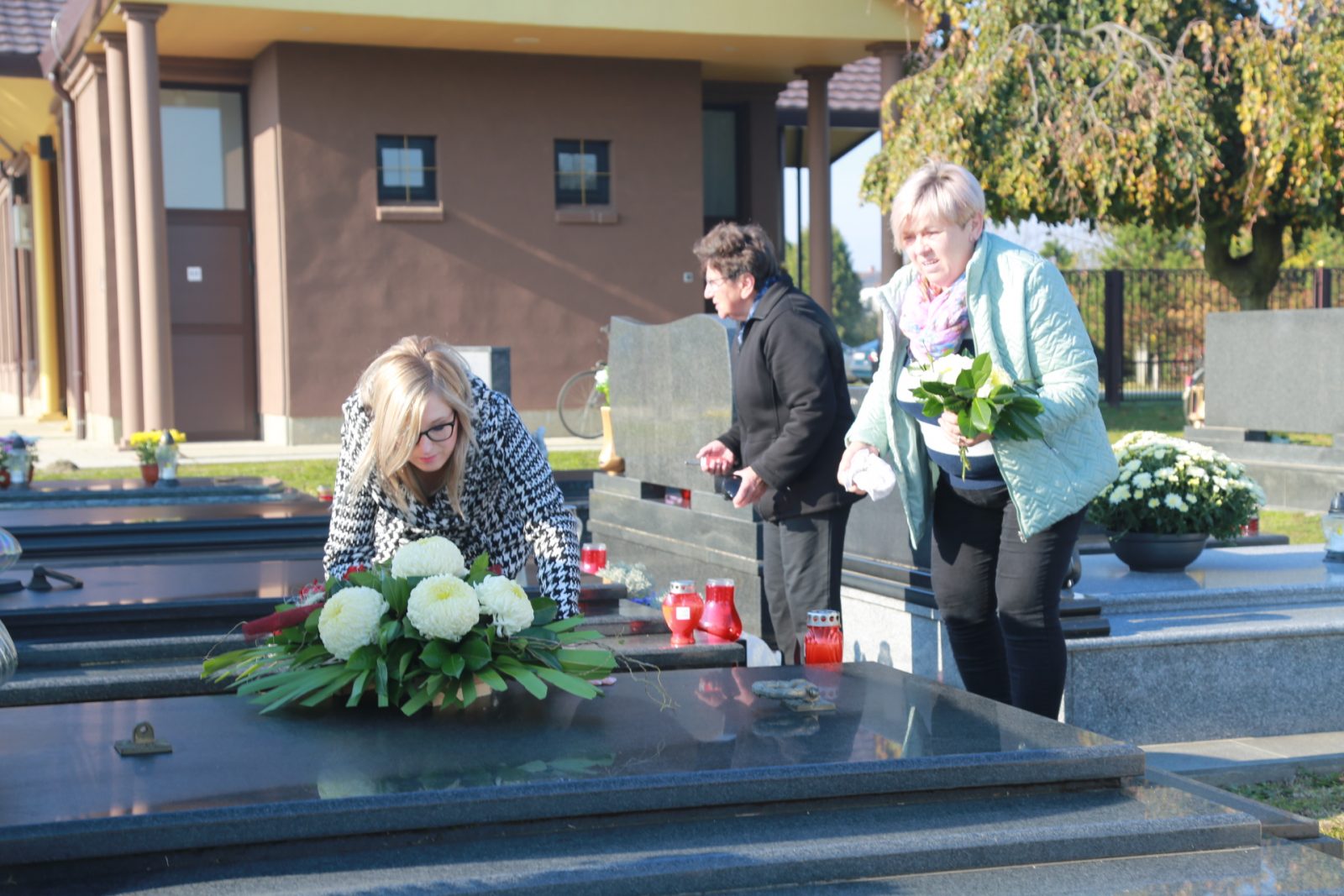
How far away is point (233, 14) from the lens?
15.4 m

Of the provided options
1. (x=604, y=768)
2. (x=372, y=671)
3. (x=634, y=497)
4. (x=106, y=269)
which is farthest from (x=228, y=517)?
(x=106, y=269)

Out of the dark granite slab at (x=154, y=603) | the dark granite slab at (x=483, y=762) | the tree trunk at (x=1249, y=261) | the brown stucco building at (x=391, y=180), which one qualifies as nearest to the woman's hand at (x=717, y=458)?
the dark granite slab at (x=154, y=603)

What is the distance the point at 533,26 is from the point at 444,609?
14.4 meters

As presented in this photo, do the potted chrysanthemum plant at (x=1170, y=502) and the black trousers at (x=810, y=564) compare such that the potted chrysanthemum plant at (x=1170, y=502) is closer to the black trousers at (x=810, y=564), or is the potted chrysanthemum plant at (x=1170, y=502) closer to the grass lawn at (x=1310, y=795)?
the grass lawn at (x=1310, y=795)

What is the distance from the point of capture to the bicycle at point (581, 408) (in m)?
17.8

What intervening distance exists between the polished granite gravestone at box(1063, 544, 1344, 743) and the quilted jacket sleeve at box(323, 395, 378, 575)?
2352 mm

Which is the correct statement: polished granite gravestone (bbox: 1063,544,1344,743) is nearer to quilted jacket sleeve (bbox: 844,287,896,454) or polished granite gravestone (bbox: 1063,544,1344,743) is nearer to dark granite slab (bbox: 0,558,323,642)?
quilted jacket sleeve (bbox: 844,287,896,454)

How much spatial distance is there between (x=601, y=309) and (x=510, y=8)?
376 cm

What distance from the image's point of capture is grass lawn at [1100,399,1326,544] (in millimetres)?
9125

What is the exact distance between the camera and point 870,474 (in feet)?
12.8

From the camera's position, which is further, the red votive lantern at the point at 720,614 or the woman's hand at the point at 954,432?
the red votive lantern at the point at 720,614

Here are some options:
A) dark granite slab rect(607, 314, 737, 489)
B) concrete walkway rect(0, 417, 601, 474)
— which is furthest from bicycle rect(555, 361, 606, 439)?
dark granite slab rect(607, 314, 737, 489)

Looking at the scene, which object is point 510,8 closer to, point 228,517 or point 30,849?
point 228,517

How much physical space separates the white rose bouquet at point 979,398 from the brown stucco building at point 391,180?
1319cm
